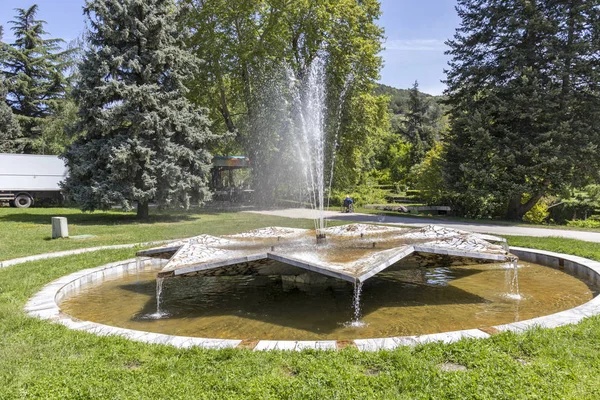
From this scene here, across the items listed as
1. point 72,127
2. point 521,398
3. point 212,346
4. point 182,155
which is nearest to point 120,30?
point 72,127

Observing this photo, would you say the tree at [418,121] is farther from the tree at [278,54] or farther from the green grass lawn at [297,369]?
the green grass lawn at [297,369]

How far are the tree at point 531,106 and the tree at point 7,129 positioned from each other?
27.8 m

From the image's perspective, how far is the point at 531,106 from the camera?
15234 millimetres

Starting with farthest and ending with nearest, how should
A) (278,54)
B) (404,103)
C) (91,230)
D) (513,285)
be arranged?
(404,103), (278,54), (91,230), (513,285)

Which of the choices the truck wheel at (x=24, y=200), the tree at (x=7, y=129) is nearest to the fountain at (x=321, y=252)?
the truck wheel at (x=24, y=200)

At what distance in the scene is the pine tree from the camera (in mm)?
29469

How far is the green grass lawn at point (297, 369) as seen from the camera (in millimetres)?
2807

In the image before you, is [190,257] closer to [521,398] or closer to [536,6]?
[521,398]

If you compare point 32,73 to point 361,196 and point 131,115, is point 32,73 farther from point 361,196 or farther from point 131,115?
point 361,196

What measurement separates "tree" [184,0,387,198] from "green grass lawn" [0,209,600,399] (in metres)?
18.6

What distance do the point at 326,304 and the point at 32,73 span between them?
34163 millimetres

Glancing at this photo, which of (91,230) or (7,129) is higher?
(7,129)

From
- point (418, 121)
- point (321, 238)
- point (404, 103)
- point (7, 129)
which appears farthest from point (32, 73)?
point (404, 103)

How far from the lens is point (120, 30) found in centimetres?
1557
